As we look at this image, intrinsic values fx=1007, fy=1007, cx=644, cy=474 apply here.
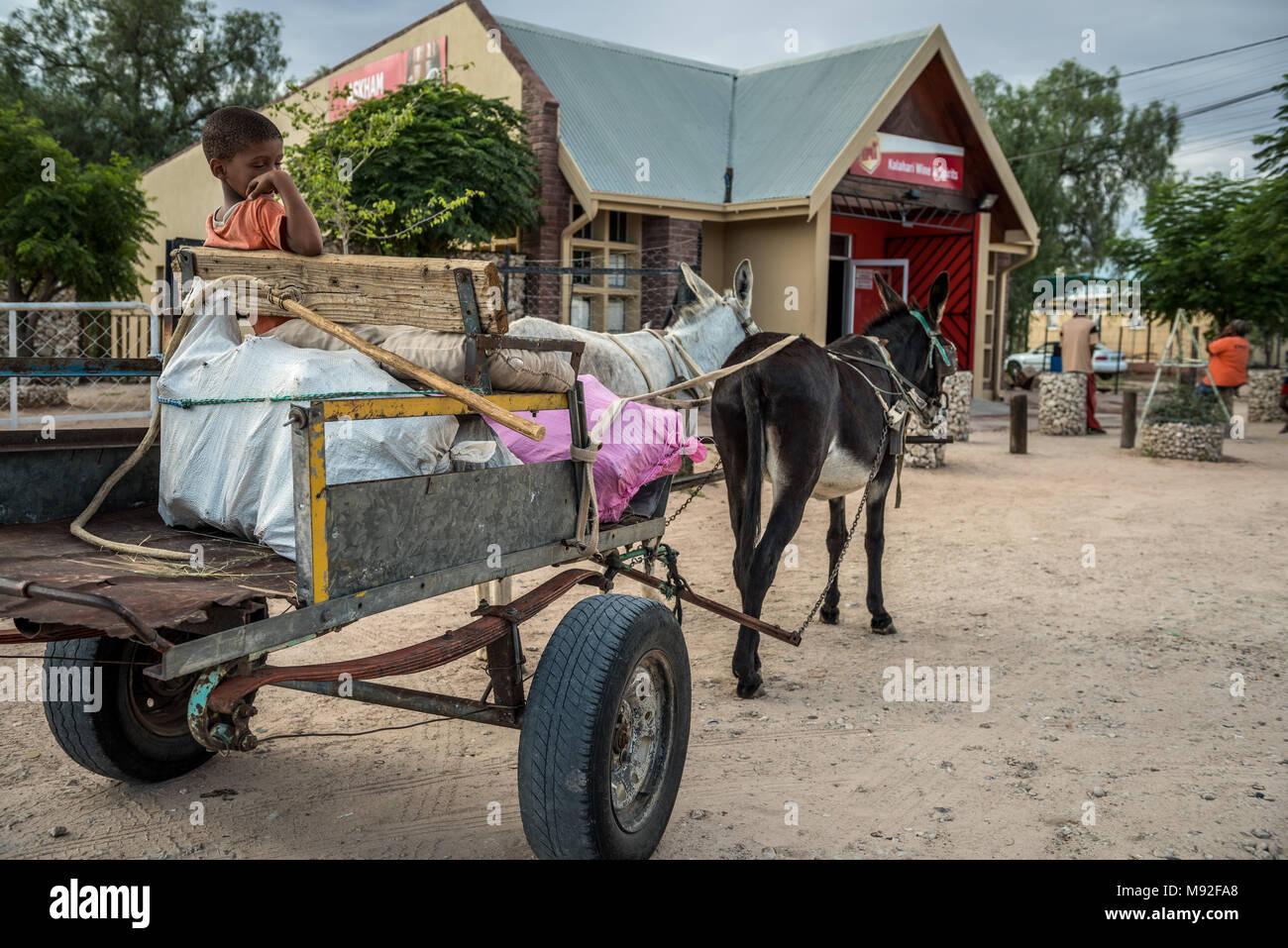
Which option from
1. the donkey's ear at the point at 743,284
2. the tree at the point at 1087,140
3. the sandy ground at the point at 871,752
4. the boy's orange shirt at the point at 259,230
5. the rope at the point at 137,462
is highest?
the tree at the point at 1087,140

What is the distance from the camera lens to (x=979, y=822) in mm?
3674

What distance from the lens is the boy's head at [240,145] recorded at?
3398mm

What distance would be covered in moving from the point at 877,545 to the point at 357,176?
30.4 feet

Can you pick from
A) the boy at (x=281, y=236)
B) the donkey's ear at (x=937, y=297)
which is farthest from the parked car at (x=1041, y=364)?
the boy at (x=281, y=236)

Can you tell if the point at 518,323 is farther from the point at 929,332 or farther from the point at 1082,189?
the point at 1082,189

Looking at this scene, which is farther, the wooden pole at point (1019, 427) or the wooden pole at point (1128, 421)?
the wooden pole at point (1128, 421)

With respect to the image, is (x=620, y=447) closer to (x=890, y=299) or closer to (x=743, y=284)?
(x=890, y=299)

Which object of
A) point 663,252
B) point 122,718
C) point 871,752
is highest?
point 663,252

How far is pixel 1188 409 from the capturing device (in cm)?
1428

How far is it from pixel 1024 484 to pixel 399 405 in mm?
10537

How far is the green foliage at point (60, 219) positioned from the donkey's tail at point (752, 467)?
14279mm

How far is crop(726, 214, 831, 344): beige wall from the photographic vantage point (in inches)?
634

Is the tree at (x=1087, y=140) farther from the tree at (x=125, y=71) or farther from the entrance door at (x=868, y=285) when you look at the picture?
the tree at (x=125, y=71)

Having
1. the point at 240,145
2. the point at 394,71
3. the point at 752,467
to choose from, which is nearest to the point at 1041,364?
the point at 394,71
